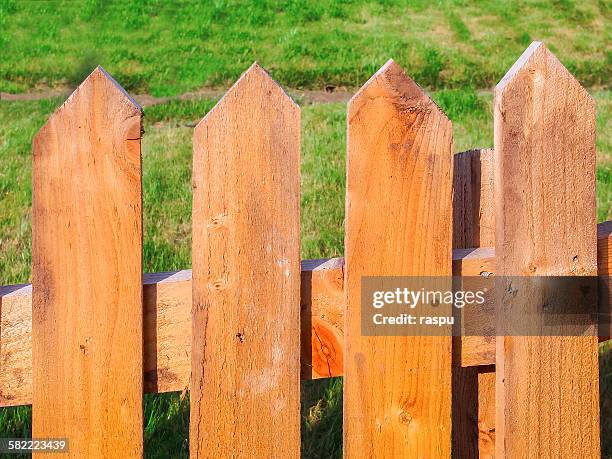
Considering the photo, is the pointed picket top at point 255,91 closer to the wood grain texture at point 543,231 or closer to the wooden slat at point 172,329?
the wooden slat at point 172,329

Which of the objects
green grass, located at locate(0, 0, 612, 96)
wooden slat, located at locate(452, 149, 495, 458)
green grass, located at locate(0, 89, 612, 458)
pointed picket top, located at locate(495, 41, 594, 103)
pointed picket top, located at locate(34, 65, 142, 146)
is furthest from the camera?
green grass, located at locate(0, 0, 612, 96)

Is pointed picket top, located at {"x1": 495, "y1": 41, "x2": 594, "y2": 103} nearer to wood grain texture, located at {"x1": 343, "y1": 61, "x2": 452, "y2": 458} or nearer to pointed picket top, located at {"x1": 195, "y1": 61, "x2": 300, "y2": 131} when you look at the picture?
wood grain texture, located at {"x1": 343, "y1": 61, "x2": 452, "y2": 458}

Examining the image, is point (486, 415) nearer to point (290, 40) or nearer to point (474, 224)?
point (474, 224)

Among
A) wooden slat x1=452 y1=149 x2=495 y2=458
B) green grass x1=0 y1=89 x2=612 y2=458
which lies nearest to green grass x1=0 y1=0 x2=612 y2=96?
green grass x1=0 y1=89 x2=612 y2=458

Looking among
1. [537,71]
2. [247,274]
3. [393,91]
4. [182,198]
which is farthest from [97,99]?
[182,198]

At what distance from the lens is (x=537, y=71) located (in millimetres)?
1443

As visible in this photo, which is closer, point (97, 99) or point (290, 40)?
point (97, 99)

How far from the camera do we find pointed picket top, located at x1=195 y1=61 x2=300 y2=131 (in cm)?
133

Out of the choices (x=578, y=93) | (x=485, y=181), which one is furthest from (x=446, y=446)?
(x=578, y=93)

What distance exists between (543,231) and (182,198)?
2.87 meters

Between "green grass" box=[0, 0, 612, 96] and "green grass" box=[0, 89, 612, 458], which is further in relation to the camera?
"green grass" box=[0, 0, 612, 96]

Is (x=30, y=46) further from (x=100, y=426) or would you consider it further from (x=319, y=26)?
(x=100, y=426)

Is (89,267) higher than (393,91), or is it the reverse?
(393,91)

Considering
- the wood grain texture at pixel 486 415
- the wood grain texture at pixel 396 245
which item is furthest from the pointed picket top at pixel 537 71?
the wood grain texture at pixel 486 415
